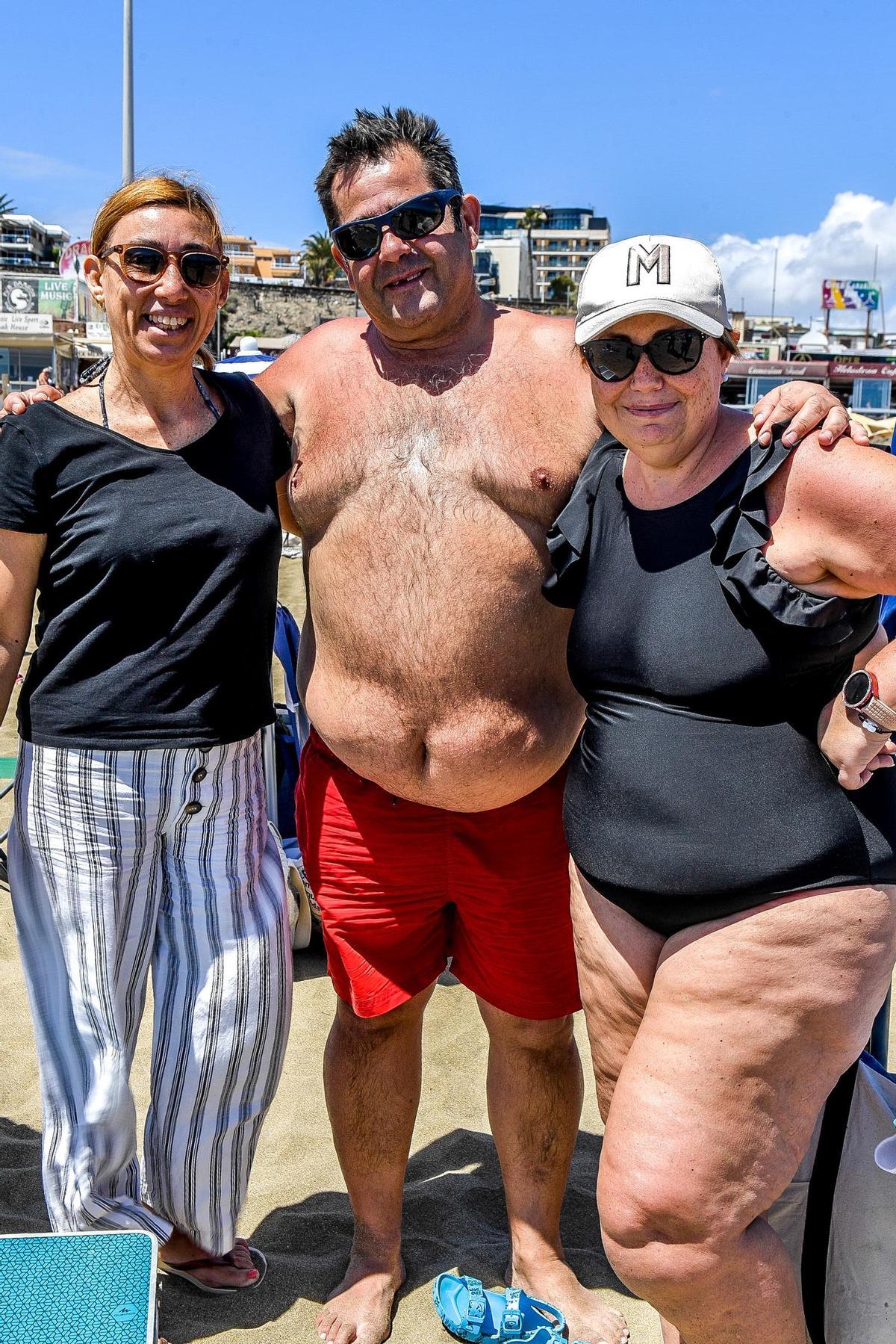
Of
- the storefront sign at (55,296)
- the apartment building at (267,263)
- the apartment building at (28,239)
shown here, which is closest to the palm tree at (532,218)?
the apartment building at (267,263)

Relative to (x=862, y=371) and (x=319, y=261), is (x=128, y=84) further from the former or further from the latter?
(x=319, y=261)

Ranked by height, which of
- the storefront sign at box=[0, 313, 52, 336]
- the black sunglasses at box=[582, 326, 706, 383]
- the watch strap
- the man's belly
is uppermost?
the storefront sign at box=[0, 313, 52, 336]

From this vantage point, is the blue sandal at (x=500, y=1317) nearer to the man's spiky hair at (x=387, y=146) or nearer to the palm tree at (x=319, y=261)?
the man's spiky hair at (x=387, y=146)

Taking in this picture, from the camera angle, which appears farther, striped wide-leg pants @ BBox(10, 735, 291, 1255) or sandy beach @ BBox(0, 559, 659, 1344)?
sandy beach @ BBox(0, 559, 659, 1344)

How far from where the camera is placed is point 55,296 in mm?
43000

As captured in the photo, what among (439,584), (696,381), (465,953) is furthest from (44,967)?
(696,381)

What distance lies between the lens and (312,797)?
2.84 m

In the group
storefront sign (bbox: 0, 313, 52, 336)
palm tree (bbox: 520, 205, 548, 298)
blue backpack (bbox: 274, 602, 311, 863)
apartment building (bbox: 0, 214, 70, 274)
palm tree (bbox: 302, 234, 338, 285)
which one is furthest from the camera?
palm tree (bbox: 520, 205, 548, 298)

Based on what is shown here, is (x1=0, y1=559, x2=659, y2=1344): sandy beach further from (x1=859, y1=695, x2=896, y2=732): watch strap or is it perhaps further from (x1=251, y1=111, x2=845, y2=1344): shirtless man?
(x1=859, y1=695, x2=896, y2=732): watch strap

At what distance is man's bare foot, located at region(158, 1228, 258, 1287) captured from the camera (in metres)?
2.70

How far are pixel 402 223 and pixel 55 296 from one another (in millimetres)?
44809

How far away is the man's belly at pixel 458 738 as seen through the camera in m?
2.53

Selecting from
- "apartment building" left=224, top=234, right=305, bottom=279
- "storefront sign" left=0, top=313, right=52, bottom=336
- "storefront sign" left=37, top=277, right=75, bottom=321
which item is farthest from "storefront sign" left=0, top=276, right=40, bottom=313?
"apartment building" left=224, top=234, right=305, bottom=279

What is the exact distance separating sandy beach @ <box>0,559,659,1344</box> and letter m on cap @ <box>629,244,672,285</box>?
2262 mm
